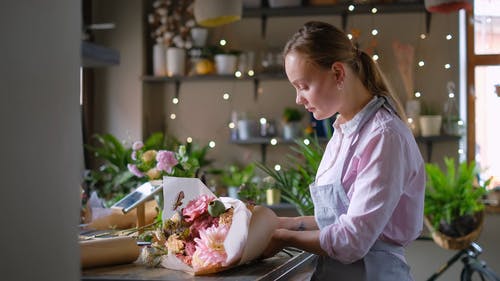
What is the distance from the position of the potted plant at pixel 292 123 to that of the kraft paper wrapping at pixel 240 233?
407 cm

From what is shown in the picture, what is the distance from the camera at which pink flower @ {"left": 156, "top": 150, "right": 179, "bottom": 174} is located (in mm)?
2842

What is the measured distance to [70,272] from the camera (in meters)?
0.91

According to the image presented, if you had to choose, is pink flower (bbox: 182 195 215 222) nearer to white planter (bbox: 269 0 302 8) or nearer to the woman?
the woman

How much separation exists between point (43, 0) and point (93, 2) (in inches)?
215

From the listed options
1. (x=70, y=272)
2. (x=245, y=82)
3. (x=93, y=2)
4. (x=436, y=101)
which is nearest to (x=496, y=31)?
(x=436, y=101)

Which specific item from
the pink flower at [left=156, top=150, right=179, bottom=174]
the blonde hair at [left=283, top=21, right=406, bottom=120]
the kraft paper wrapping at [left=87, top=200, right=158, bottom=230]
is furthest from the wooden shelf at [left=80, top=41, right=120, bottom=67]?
the blonde hair at [left=283, top=21, right=406, bottom=120]

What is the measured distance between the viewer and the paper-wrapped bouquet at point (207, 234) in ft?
5.55

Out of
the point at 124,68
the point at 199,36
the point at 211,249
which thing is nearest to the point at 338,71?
the point at 211,249

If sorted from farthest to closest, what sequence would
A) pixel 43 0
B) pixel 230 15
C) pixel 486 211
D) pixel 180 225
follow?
pixel 486 211
pixel 230 15
pixel 180 225
pixel 43 0

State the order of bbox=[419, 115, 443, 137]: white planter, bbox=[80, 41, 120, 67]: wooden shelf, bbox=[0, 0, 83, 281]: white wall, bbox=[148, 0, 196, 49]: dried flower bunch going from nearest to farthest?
bbox=[0, 0, 83, 281]: white wall < bbox=[80, 41, 120, 67]: wooden shelf < bbox=[419, 115, 443, 137]: white planter < bbox=[148, 0, 196, 49]: dried flower bunch

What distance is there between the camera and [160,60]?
6.11m

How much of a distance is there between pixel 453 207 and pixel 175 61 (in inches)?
91.6

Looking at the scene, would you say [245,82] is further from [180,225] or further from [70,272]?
[70,272]

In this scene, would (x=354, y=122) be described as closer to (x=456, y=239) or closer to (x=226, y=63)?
(x=456, y=239)
